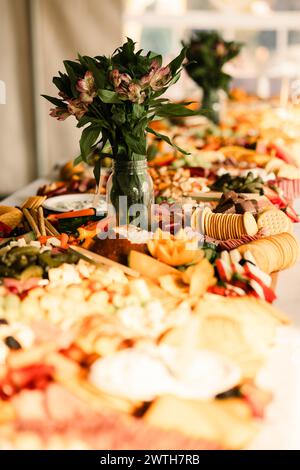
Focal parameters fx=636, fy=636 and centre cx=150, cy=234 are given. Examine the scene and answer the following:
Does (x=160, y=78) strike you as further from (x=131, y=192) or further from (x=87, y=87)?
(x=131, y=192)

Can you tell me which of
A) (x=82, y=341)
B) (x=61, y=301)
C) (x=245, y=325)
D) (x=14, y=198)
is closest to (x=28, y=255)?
(x=61, y=301)

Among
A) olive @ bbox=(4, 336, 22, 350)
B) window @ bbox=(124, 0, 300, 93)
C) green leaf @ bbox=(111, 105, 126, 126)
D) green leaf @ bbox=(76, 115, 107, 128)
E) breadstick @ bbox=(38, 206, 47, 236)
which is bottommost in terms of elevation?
olive @ bbox=(4, 336, 22, 350)

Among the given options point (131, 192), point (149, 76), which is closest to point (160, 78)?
point (149, 76)

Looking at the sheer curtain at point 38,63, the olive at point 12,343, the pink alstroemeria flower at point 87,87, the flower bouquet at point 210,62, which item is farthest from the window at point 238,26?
the olive at point 12,343

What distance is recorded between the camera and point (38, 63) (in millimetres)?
3641

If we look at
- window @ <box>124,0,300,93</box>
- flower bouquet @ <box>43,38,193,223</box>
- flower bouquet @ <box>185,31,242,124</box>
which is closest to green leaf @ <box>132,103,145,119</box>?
flower bouquet @ <box>43,38,193,223</box>

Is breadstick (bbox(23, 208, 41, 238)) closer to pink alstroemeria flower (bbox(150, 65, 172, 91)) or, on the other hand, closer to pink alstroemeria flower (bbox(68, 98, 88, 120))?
pink alstroemeria flower (bbox(68, 98, 88, 120))

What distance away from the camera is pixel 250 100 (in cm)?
412

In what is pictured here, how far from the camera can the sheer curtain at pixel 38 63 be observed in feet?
11.4

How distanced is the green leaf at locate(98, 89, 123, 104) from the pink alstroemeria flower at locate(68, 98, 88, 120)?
6 cm

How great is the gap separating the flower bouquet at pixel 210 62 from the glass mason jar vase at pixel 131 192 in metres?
1.81

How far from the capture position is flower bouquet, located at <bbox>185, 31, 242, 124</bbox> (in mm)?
3162

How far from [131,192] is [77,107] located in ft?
0.72

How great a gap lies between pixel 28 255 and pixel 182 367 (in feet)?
1.46
